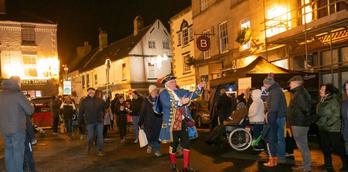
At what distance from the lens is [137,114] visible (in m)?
15.4

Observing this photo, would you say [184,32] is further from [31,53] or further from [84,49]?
[84,49]

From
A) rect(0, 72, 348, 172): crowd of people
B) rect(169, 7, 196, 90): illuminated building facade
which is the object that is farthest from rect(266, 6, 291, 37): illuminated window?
rect(169, 7, 196, 90): illuminated building facade

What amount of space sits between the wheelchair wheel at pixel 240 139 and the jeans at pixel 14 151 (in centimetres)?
574

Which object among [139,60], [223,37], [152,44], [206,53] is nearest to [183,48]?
[206,53]

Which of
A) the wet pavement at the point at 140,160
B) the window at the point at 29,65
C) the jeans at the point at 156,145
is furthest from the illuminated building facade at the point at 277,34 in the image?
the window at the point at 29,65

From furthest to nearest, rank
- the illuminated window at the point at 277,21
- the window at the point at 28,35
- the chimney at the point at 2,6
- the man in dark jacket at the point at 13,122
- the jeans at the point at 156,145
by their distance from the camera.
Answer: the chimney at the point at 2,6, the window at the point at 28,35, the illuminated window at the point at 277,21, the jeans at the point at 156,145, the man in dark jacket at the point at 13,122

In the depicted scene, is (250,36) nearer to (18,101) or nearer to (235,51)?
(235,51)

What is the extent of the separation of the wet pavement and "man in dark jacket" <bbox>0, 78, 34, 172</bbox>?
6.86 feet

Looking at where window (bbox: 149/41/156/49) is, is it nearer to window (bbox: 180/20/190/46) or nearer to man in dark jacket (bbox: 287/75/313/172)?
window (bbox: 180/20/190/46)

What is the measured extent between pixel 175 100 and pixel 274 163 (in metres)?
2.66

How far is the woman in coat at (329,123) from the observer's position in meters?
8.59

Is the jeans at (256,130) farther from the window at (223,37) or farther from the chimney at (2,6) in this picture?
the chimney at (2,6)

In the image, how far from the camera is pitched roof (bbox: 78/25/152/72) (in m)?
47.3

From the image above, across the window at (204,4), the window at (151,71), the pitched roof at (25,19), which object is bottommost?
the window at (151,71)
